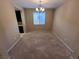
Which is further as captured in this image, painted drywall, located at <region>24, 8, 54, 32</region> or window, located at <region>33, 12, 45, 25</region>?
window, located at <region>33, 12, 45, 25</region>

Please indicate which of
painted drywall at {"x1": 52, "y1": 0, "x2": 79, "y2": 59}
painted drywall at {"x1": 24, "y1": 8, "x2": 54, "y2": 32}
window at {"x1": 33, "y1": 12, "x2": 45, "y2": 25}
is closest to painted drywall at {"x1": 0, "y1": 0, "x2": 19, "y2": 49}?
painted drywall at {"x1": 52, "y1": 0, "x2": 79, "y2": 59}

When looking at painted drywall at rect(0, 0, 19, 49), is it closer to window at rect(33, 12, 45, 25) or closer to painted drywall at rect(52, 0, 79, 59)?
painted drywall at rect(52, 0, 79, 59)

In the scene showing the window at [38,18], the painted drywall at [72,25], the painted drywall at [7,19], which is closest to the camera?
the painted drywall at [72,25]

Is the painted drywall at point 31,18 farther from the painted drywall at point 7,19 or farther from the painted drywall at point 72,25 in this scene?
the painted drywall at point 7,19

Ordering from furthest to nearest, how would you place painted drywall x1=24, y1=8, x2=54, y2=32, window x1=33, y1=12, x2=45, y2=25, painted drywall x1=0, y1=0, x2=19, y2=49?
window x1=33, y1=12, x2=45, y2=25 → painted drywall x1=24, y1=8, x2=54, y2=32 → painted drywall x1=0, y1=0, x2=19, y2=49

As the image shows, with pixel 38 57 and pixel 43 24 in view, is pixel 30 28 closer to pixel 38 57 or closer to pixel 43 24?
pixel 43 24

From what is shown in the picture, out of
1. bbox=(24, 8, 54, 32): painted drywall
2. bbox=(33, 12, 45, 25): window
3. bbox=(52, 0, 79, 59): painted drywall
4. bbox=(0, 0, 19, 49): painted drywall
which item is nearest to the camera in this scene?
bbox=(52, 0, 79, 59): painted drywall

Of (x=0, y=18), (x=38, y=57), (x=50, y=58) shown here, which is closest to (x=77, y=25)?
(x=50, y=58)

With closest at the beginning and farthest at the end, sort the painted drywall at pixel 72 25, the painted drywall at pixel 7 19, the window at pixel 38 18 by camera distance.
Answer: the painted drywall at pixel 72 25
the painted drywall at pixel 7 19
the window at pixel 38 18

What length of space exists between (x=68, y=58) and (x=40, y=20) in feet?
19.3

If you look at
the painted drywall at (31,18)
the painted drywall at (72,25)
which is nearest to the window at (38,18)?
the painted drywall at (31,18)

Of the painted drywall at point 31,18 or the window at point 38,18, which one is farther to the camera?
the window at point 38,18

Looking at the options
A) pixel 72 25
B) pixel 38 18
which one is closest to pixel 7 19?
pixel 72 25

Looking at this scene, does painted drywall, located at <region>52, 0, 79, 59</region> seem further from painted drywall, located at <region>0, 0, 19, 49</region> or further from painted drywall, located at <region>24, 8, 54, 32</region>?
Result: painted drywall, located at <region>24, 8, 54, 32</region>
